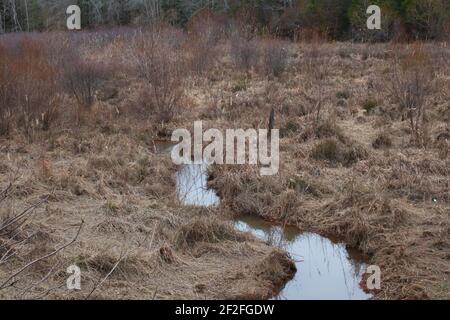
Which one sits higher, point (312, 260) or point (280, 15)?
point (280, 15)

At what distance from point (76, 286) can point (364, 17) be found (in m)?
18.8

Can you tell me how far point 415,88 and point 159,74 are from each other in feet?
16.2

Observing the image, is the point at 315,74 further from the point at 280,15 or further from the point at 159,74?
the point at 280,15

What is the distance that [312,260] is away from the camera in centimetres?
625

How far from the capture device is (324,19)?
953 inches

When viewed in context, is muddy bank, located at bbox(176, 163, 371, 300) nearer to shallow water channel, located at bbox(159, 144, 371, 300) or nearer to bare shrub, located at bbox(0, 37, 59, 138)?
shallow water channel, located at bbox(159, 144, 371, 300)

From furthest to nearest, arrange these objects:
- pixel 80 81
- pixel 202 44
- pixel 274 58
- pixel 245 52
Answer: pixel 245 52 < pixel 202 44 < pixel 274 58 < pixel 80 81

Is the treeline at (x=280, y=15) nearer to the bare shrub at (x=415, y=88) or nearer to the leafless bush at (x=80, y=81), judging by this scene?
the leafless bush at (x=80, y=81)

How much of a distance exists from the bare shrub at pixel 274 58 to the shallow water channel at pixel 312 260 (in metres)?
8.58

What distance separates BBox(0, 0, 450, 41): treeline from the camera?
2014 centimetres

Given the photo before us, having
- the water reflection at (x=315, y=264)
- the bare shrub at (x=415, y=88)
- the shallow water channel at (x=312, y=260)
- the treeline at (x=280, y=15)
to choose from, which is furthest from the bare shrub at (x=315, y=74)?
the water reflection at (x=315, y=264)

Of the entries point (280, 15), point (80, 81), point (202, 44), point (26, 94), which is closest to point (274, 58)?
point (202, 44)

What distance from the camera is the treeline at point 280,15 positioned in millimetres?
20141
